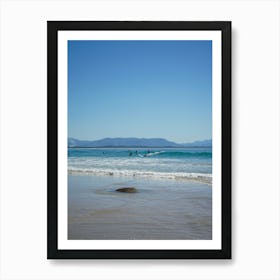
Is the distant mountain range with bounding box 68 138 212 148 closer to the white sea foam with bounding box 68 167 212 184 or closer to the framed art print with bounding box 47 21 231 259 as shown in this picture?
the framed art print with bounding box 47 21 231 259

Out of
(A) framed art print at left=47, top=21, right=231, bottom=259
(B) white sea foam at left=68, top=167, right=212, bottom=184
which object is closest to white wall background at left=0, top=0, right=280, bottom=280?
(A) framed art print at left=47, top=21, right=231, bottom=259

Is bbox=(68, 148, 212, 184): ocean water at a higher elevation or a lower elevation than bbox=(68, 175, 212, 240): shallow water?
higher

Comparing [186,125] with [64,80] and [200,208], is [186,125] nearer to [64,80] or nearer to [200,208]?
[200,208]

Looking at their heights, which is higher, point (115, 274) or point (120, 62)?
point (120, 62)

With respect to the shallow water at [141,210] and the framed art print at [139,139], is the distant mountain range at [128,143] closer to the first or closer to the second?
the framed art print at [139,139]
